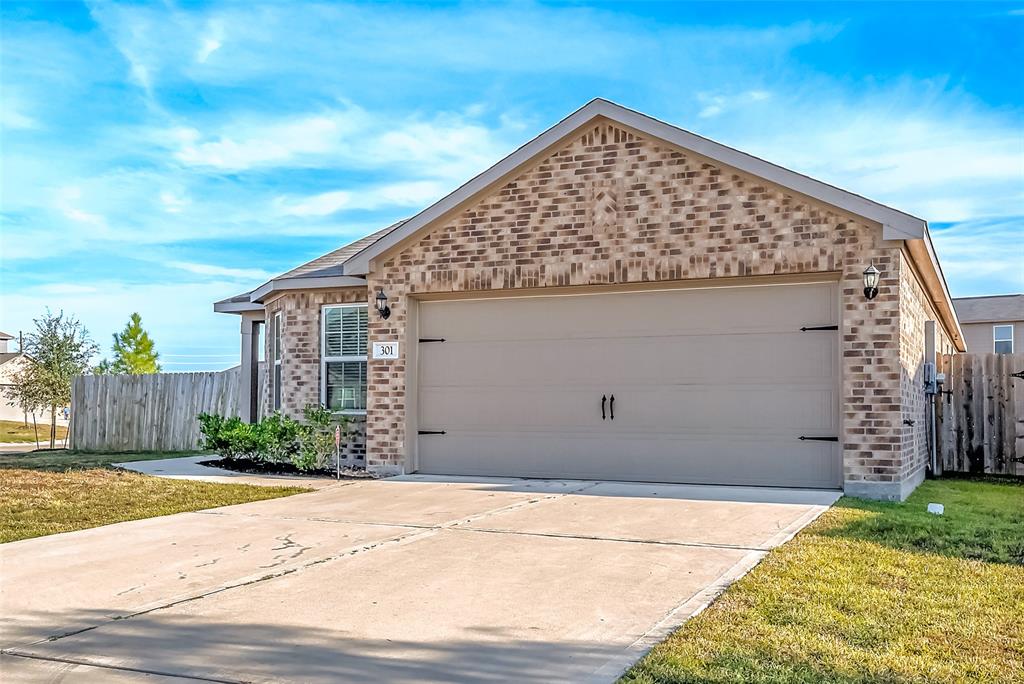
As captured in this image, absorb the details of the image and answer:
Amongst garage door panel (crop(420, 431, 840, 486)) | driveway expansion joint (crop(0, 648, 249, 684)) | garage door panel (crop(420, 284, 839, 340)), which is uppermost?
garage door panel (crop(420, 284, 839, 340))

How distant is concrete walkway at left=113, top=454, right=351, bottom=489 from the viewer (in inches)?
457

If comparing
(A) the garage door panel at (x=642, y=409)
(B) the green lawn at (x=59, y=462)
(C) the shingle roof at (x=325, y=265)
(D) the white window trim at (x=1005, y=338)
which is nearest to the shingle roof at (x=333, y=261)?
(C) the shingle roof at (x=325, y=265)

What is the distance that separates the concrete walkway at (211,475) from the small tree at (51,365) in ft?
56.5

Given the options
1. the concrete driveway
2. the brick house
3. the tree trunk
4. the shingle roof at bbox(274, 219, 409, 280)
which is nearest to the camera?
the concrete driveway

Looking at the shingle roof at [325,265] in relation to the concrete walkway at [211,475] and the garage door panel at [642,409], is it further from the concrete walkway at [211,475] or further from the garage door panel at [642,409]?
the concrete walkway at [211,475]

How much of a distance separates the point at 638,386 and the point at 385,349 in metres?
3.57

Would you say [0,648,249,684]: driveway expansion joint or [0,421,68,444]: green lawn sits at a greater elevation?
[0,648,249,684]: driveway expansion joint

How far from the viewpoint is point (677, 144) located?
1100 centimetres

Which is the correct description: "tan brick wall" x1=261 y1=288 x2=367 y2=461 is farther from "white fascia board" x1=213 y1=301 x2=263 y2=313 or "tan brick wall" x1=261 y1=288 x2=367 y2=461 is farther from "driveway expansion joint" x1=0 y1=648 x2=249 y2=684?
"driveway expansion joint" x1=0 y1=648 x2=249 y2=684

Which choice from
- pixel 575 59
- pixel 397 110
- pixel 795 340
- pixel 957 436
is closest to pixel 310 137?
pixel 397 110

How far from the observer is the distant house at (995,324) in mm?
36719

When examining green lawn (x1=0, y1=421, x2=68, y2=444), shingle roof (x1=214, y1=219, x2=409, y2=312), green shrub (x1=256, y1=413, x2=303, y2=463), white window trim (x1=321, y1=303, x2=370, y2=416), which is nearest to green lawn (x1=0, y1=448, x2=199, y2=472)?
green shrub (x1=256, y1=413, x2=303, y2=463)

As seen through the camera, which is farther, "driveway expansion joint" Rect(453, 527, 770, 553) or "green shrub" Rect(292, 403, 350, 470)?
"green shrub" Rect(292, 403, 350, 470)

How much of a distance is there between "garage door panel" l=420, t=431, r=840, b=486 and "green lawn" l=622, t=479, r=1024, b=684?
8.95 feet
